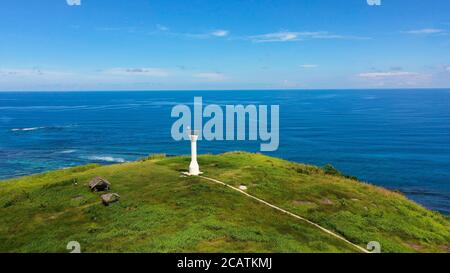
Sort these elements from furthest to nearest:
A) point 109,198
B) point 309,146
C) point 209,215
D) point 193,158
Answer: point 309,146 < point 193,158 < point 109,198 < point 209,215

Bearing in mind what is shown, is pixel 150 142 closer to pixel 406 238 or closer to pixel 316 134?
pixel 316 134

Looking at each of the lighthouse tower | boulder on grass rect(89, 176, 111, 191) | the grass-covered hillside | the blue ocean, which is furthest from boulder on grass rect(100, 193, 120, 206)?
the blue ocean

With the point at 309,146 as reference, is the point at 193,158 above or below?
above

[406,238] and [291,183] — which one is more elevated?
[291,183]

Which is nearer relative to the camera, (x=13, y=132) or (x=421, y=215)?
(x=421, y=215)

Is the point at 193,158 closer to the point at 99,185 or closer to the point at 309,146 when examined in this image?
the point at 99,185

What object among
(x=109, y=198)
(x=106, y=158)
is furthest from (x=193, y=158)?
(x=106, y=158)
